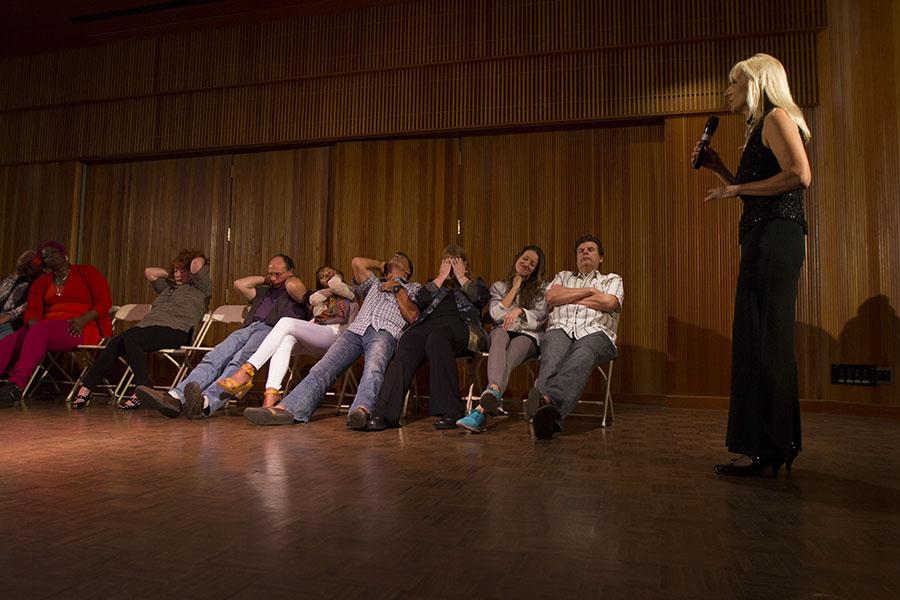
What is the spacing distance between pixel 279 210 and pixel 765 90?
5149mm

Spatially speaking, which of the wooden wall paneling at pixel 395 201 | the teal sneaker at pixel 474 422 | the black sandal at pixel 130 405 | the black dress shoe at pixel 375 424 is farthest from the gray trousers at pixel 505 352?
the black sandal at pixel 130 405

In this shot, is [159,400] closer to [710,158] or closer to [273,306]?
[273,306]

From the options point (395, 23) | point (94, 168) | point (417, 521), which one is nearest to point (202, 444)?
point (417, 521)

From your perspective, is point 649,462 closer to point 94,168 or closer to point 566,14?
point 566,14

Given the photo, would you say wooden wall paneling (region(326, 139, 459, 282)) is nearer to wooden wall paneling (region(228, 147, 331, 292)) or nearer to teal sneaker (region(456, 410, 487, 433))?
wooden wall paneling (region(228, 147, 331, 292))

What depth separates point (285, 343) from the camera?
4328 millimetres

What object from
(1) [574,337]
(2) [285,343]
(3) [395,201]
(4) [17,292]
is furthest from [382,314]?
(4) [17,292]

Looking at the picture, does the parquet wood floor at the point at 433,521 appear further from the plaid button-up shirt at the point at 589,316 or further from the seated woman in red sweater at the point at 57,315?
the seated woman in red sweater at the point at 57,315

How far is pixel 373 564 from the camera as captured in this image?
1390 millimetres

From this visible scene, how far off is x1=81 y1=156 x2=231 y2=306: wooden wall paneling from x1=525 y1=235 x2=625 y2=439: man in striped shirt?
398 centimetres

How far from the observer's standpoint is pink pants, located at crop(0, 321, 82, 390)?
5.15 meters

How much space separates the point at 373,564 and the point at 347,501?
596 millimetres

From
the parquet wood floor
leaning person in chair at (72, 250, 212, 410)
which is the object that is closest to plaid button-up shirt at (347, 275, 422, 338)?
the parquet wood floor

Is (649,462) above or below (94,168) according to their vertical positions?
below
